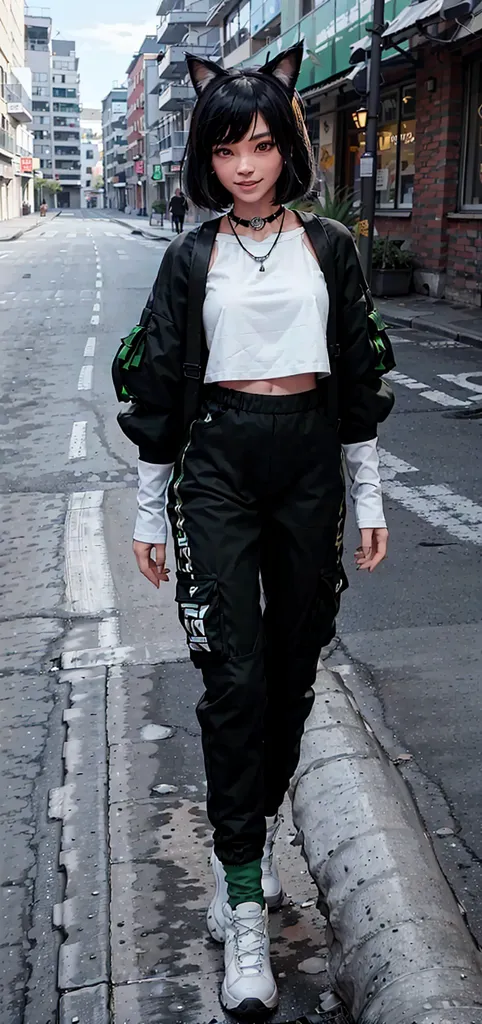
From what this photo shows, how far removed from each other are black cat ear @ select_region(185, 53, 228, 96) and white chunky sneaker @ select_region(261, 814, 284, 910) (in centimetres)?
172

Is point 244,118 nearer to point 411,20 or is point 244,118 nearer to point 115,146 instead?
point 411,20

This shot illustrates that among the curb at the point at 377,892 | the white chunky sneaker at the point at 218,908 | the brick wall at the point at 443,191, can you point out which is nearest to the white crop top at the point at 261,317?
the curb at the point at 377,892

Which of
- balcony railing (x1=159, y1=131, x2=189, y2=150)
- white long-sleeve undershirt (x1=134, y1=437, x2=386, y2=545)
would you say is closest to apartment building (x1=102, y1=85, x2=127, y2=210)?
balcony railing (x1=159, y1=131, x2=189, y2=150)

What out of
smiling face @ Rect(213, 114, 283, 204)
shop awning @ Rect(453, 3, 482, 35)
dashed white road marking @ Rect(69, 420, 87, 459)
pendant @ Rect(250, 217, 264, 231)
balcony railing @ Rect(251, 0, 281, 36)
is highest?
balcony railing @ Rect(251, 0, 281, 36)

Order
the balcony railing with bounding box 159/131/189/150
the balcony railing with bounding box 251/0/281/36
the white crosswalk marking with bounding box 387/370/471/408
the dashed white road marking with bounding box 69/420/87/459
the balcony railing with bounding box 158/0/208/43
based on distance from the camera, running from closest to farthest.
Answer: the dashed white road marking with bounding box 69/420/87/459, the white crosswalk marking with bounding box 387/370/471/408, the balcony railing with bounding box 251/0/281/36, the balcony railing with bounding box 158/0/208/43, the balcony railing with bounding box 159/131/189/150

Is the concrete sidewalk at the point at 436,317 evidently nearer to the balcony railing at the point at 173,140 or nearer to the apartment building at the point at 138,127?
the balcony railing at the point at 173,140

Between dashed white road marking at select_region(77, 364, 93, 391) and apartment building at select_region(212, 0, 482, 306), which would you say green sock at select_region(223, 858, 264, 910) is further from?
apartment building at select_region(212, 0, 482, 306)

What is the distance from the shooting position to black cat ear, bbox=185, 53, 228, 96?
88.7 inches

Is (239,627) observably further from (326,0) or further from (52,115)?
(52,115)

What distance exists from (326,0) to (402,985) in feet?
77.3

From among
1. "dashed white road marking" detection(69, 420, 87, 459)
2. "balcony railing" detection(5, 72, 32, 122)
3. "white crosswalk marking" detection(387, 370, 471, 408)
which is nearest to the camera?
"dashed white road marking" detection(69, 420, 87, 459)

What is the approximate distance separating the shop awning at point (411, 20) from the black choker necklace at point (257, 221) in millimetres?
12987

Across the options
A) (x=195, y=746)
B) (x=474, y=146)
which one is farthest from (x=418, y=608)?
(x=474, y=146)

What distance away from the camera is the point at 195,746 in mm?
3586
